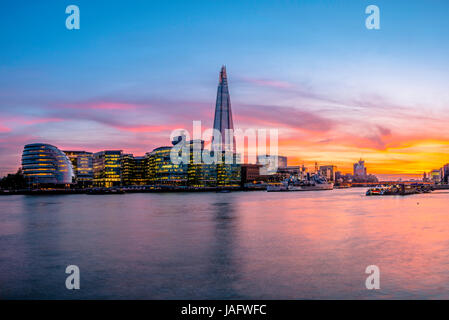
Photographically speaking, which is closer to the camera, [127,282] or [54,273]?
[127,282]

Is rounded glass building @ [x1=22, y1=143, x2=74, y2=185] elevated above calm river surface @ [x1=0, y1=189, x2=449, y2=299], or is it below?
above

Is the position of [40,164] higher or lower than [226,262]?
higher

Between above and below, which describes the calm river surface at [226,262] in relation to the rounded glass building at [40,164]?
below

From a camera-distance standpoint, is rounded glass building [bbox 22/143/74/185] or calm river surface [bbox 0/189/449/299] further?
rounded glass building [bbox 22/143/74/185]

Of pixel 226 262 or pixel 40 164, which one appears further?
pixel 40 164

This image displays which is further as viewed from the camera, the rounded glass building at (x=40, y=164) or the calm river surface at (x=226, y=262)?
the rounded glass building at (x=40, y=164)

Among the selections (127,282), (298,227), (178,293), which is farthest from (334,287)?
(298,227)
